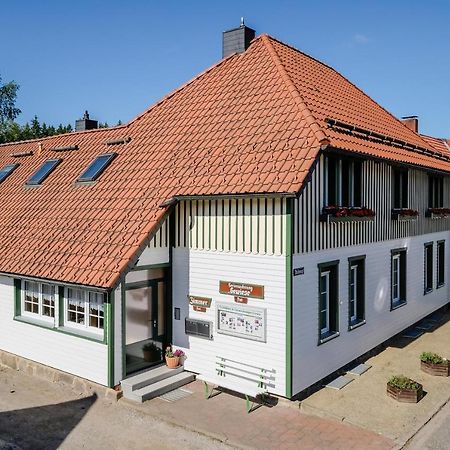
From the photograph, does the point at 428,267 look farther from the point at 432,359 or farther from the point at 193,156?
the point at 193,156

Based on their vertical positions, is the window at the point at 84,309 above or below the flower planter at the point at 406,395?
above

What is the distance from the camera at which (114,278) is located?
1027cm

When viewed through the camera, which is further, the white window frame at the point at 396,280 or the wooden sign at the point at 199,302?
the white window frame at the point at 396,280

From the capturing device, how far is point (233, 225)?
1090 centimetres

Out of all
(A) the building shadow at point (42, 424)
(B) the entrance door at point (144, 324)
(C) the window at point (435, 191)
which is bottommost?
(A) the building shadow at point (42, 424)

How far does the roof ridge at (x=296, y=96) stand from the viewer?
34.9ft

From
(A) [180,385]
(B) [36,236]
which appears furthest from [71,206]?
(A) [180,385]

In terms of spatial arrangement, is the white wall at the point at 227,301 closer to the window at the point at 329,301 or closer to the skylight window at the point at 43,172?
the window at the point at 329,301

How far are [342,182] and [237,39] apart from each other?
20.7 feet

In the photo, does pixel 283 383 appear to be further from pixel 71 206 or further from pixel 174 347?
pixel 71 206

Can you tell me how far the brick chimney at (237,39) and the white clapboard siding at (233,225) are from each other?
6393mm

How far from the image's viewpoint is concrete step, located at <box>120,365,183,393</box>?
10.6 meters

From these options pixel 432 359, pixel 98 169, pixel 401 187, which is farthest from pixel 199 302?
pixel 401 187

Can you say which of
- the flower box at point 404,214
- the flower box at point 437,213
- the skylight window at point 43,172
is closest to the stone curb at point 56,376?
the skylight window at point 43,172
